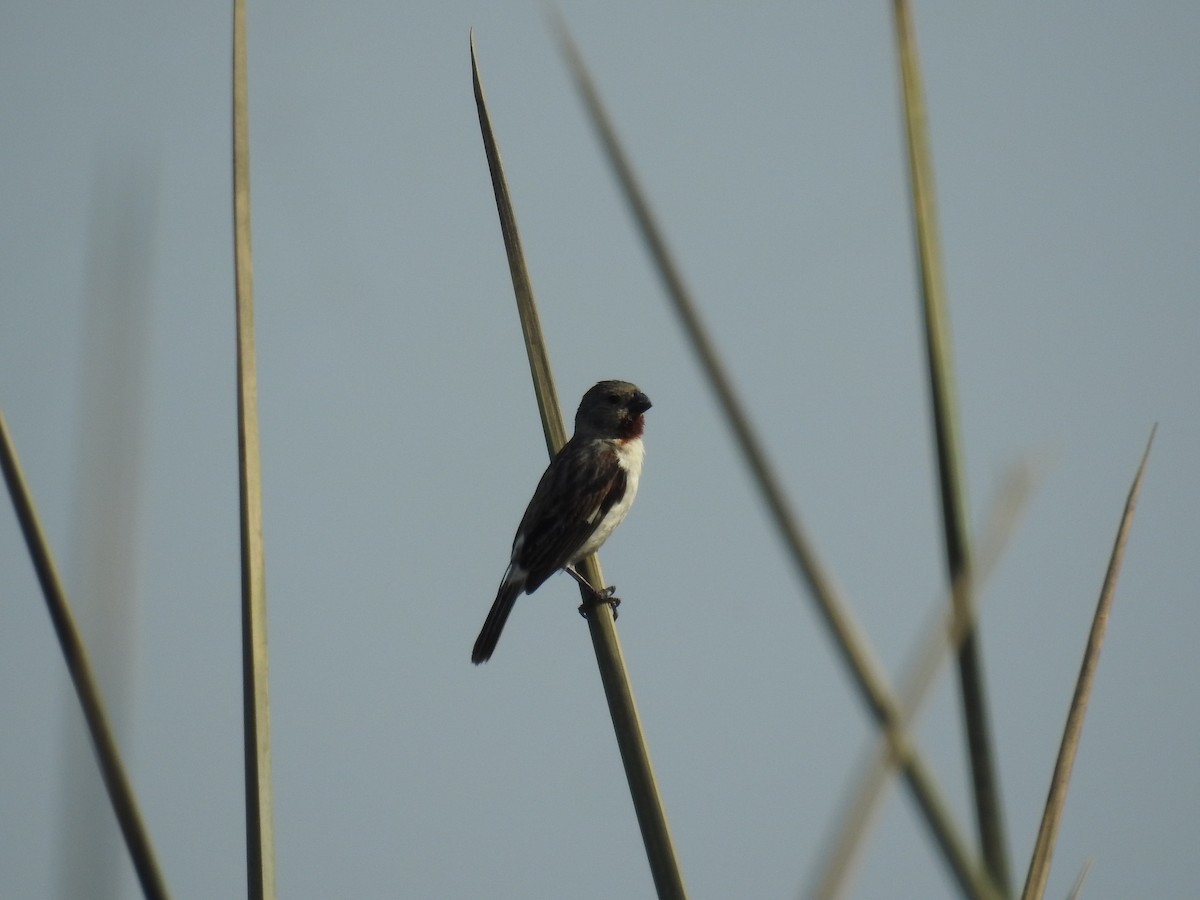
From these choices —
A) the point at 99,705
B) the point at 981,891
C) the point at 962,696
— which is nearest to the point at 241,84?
the point at 99,705

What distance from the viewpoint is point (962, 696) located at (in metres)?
1.26

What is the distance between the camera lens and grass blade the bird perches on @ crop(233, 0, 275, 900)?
5.81 feet

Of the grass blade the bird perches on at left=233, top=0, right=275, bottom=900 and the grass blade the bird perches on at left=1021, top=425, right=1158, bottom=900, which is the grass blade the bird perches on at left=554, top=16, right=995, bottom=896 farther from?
A: the grass blade the bird perches on at left=233, top=0, right=275, bottom=900

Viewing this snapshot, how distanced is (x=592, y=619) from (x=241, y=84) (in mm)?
1483

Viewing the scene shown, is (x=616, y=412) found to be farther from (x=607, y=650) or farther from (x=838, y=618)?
(x=838, y=618)

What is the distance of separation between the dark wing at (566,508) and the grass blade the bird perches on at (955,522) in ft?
15.4

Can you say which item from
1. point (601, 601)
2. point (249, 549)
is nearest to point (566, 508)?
point (601, 601)

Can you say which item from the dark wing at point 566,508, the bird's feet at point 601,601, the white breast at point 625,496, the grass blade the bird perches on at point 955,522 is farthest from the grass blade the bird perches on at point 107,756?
the white breast at point 625,496

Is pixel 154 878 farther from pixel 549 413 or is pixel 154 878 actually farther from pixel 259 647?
pixel 549 413

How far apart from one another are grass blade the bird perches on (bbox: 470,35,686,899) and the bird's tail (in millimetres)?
2192

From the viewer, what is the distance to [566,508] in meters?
6.31

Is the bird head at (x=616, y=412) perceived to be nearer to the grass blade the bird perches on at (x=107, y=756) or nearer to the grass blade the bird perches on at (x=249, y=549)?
the grass blade the bird perches on at (x=249, y=549)

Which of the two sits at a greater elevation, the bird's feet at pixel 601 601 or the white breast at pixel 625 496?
the white breast at pixel 625 496

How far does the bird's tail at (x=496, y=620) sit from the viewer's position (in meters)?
6.13
